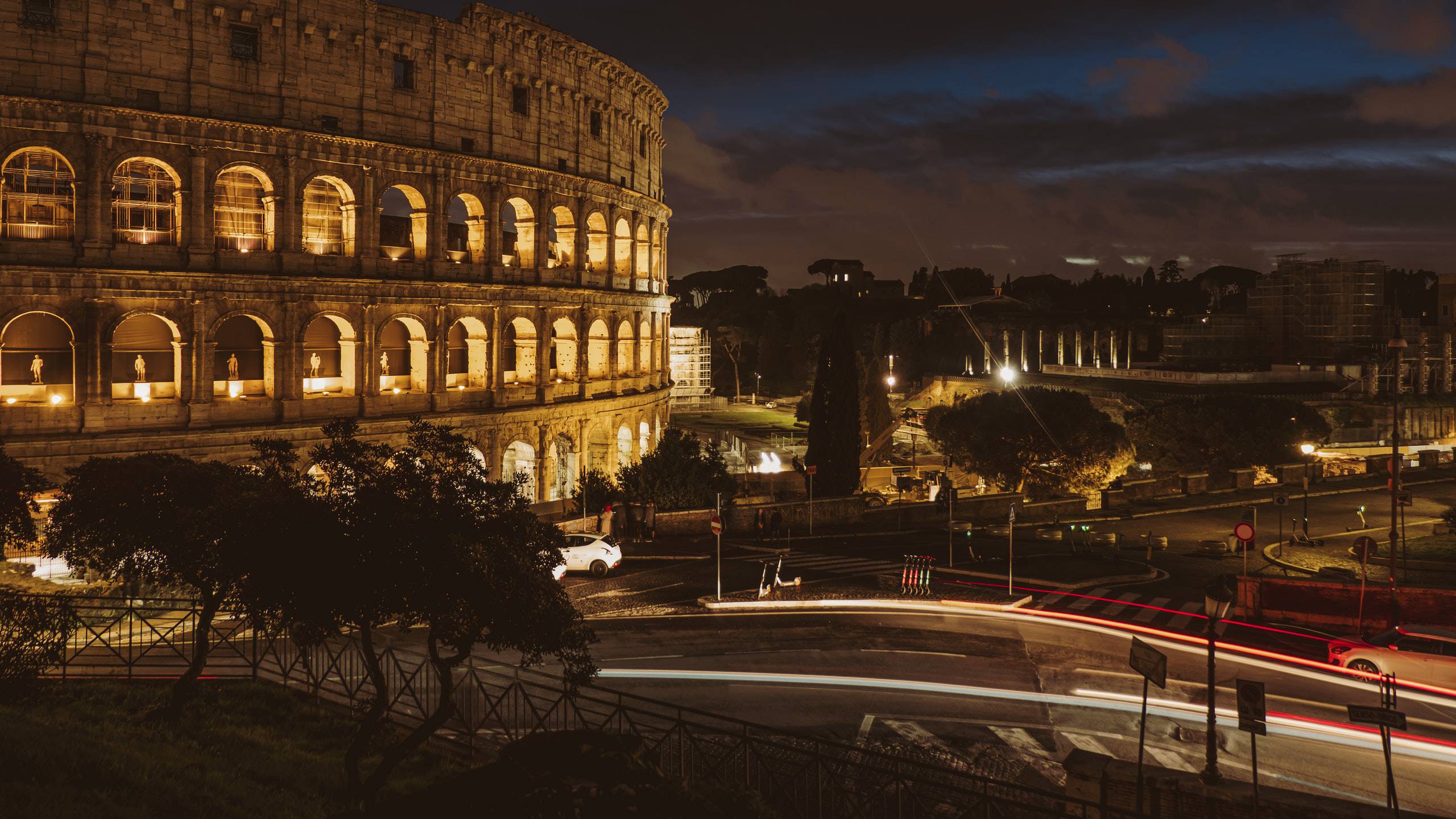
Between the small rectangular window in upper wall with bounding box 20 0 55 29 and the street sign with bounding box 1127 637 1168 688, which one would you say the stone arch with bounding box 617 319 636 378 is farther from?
the street sign with bounding box 1127 637 1168 688

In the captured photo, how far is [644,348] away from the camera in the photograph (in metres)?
44.4

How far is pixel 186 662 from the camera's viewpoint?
14.6m

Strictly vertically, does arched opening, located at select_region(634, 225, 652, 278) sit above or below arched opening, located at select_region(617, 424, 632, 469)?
above

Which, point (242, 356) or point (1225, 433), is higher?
point (242, 356)

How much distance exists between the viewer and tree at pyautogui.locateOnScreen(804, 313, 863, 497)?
131 feet

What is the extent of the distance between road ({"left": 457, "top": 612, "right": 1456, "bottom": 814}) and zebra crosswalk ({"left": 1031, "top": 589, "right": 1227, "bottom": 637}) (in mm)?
1355

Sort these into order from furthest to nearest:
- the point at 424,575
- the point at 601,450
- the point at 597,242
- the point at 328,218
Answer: the point at 597,242 < the point at 601,450 < the point at 328,218 < the point at 424,575

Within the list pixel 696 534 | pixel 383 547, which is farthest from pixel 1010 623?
pixel 383 547

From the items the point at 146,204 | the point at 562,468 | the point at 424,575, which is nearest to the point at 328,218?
the point at 146,204

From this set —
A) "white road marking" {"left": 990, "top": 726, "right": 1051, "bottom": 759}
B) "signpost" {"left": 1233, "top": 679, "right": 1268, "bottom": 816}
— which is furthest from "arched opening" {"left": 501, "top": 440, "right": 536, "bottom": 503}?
"signpost" {"left": 1233, "top": 679, "right": 1268, "bottom": 816}

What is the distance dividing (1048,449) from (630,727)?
34172mm

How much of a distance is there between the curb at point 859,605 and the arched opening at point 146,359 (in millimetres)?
17403

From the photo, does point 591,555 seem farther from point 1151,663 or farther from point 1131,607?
point 1151,663

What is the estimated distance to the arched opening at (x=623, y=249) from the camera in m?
43.2
